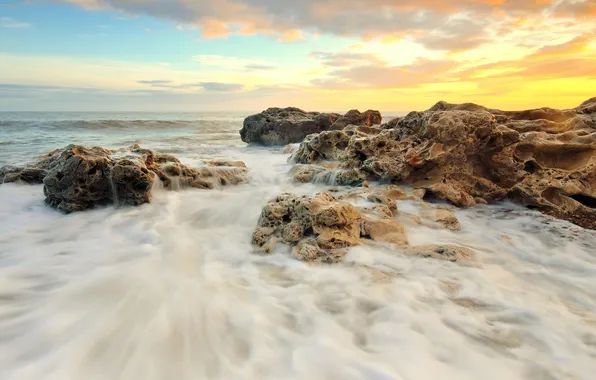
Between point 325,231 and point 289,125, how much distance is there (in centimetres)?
1250

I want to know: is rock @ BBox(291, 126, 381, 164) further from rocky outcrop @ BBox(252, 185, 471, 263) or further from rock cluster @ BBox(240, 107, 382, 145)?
rock cluster @ BBox(240, 107, 382, 145)

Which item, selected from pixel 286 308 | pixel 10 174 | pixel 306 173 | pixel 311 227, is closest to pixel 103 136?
pixel 10 174

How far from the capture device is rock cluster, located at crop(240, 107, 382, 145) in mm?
15734

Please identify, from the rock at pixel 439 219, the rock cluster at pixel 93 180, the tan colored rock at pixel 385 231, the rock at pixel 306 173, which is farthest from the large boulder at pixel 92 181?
the rock at pixel 439 219

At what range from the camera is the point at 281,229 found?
391cm

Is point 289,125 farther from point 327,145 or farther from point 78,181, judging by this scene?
point 78,181

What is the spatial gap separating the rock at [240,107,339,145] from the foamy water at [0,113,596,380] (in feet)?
38.8

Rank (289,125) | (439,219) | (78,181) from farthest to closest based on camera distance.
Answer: (289,125) → (78,181) → (439,219)

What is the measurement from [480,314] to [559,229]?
97.4 inches

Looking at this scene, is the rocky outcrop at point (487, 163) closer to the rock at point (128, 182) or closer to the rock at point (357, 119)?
the rock at point (128, 182)

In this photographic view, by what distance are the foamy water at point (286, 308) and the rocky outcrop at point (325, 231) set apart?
17cm

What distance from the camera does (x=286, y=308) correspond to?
271cm

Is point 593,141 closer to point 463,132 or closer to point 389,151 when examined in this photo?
point 463,132

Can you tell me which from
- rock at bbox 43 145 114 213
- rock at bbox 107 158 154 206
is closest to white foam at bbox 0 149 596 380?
rock at bbox 43 145 114 213
